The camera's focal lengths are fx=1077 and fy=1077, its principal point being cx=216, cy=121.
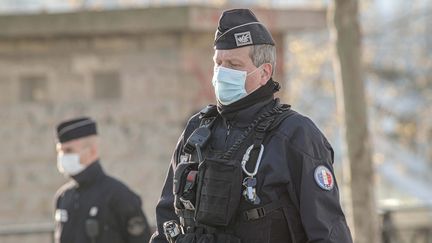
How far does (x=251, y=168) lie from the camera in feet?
14.3

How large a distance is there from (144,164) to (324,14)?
2.39m

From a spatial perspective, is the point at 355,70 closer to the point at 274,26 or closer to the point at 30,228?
the point at 274,26

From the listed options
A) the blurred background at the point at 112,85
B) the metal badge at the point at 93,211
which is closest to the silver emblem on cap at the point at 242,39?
the metal badge at the point at 93,211

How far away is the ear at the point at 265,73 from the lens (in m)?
4.53

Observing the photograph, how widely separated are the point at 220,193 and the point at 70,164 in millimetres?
2830

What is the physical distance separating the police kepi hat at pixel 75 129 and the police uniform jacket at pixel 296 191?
2.83m

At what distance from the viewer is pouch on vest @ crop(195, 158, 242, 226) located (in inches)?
171

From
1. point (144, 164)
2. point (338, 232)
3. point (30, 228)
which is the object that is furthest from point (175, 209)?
point (144, 164)

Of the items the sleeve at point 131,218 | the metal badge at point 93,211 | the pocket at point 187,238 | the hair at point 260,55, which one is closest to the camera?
the pocket at point 187,238

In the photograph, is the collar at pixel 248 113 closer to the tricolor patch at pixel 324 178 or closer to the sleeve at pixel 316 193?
the sleeve at pixel 316 193

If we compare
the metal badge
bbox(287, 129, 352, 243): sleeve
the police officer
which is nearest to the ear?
the police officer

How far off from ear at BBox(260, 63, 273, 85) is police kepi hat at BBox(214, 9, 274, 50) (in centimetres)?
10

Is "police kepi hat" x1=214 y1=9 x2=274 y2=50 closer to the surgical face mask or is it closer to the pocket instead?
the surgical face mask

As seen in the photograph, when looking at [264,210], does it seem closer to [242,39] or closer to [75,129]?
[242,39]
